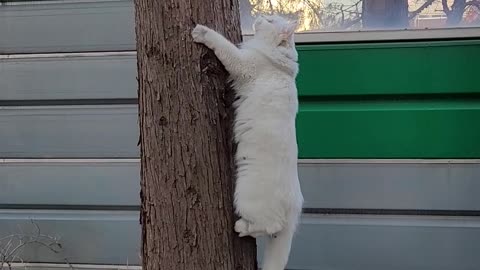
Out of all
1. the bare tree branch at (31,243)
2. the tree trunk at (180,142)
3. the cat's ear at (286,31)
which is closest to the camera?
the tree trunk at (180,142)

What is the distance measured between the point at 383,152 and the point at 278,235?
1.62m

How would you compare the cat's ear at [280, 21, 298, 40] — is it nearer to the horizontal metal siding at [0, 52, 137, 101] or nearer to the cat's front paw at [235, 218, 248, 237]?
the cat's front paw at [235, 218, 248, 237]

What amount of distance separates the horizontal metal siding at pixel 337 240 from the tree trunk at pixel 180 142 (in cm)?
185

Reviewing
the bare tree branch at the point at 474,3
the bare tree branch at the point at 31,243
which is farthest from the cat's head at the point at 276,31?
the bare tree branch at the point at 31,243

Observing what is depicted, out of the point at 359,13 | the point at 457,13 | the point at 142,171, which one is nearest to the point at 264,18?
the point at 142,171

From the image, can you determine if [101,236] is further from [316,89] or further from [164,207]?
[164,207]

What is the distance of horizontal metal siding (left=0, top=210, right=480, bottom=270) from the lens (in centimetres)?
409

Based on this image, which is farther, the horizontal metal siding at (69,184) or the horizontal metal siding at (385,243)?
the horizontal metal siding at (69,184)

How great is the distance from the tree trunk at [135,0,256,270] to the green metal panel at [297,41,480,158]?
1.74 meters

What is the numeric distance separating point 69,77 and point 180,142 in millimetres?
2259

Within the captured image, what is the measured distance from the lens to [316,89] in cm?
412

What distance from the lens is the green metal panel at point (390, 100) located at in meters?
3.99

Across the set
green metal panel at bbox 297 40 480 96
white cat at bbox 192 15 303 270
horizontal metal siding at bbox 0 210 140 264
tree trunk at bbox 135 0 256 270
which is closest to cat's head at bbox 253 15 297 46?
white cat at bbox 192 15 303 270

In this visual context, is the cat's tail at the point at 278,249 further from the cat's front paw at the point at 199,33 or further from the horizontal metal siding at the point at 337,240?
the horizontal metal siding at the point at 337,240
